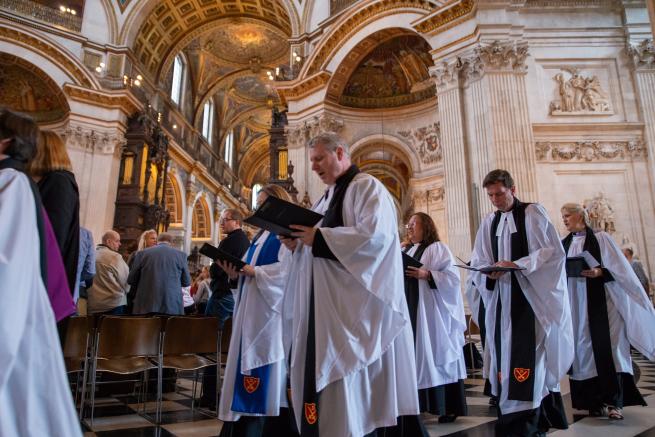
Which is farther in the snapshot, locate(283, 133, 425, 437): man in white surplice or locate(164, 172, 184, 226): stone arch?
locate(164, 172, 184, 226): stone arch

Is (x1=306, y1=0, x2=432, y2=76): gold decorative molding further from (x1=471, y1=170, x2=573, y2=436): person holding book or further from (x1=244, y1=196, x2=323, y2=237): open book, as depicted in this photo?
(x1=244, y1=196, x2=323, y2=237): open book

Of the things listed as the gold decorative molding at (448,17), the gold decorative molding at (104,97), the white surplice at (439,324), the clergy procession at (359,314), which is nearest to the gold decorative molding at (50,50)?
the gold decorative molding at (104,97)

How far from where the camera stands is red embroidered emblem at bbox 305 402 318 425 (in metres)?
1.90

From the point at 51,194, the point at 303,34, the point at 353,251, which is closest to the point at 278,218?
the point at 353,251

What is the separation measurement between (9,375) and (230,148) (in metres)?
30.8

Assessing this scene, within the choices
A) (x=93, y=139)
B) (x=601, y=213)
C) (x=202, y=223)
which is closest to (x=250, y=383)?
(x=601, y=213)

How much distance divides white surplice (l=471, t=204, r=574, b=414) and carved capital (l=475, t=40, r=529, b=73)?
7.76 meters

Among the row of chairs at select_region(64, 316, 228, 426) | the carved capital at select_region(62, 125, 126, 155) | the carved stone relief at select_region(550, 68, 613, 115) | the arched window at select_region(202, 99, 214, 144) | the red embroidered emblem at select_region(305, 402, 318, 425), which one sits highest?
the arched window at select_region(202, 99, 214, 144)

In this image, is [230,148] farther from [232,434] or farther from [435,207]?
[232,434]

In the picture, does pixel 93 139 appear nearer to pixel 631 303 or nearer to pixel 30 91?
pixel 30 91

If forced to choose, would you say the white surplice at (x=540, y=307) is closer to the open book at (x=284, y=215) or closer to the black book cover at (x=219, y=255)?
the open book at (x=284, y=215)

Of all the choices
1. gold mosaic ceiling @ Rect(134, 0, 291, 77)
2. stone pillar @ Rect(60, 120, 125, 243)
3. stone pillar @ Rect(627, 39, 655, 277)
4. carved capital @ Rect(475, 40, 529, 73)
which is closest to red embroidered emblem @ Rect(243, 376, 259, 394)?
carved capital @ Rect(475, 40, 529, 73)

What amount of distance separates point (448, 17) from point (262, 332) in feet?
33.4

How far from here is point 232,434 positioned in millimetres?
2607
